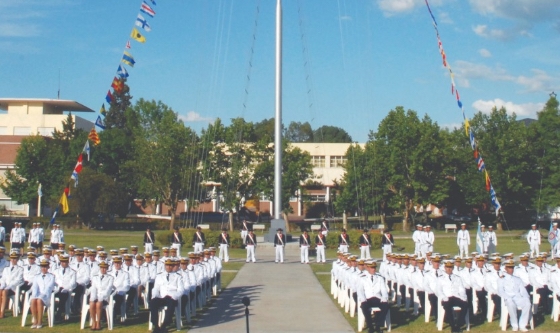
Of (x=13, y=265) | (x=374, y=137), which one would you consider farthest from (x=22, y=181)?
(x=13, y=265)

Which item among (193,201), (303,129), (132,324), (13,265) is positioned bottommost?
(132,324)

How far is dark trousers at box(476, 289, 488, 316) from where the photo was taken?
16062 mm

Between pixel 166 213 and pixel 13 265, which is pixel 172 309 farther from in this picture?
pixel 166 213

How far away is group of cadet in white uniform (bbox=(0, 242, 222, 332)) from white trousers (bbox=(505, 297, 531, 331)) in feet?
23.3

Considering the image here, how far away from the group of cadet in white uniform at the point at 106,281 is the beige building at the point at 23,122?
59859 millimetres

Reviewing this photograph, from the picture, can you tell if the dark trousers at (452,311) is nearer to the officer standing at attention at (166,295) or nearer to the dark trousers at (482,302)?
the dark trousers at (482,302)

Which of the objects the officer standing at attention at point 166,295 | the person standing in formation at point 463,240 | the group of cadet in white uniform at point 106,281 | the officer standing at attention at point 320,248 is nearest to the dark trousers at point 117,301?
the group of cadet in white uniform at point 106,281

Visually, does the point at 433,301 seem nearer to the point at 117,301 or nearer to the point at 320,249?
the point at 117,301

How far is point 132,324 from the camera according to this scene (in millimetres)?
15250

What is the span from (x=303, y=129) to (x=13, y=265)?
13485 centimetres

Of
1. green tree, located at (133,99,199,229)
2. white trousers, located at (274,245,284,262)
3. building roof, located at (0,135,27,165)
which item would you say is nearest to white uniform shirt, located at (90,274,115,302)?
white trousers, located at (274,245,284,262)

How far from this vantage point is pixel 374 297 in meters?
14.3

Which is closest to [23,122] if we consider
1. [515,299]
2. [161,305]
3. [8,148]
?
[8,148]

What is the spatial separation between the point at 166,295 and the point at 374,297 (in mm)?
4377
